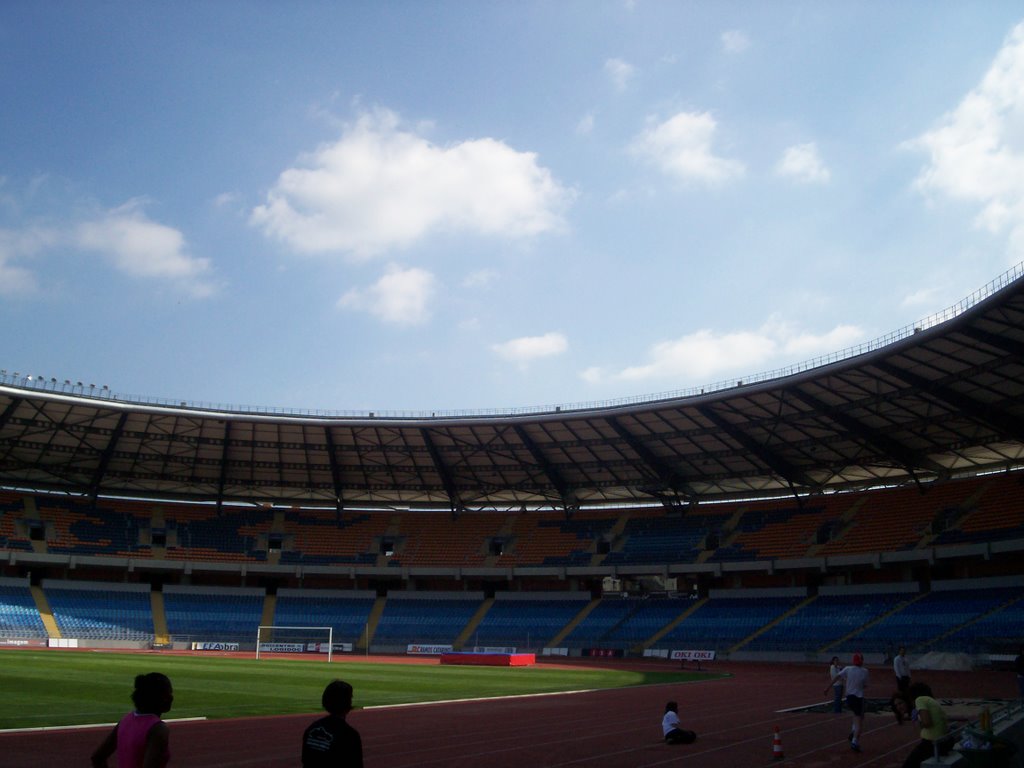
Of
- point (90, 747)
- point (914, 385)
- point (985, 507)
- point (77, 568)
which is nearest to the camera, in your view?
point (90, 747)

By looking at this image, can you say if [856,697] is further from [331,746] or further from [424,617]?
[424,617]

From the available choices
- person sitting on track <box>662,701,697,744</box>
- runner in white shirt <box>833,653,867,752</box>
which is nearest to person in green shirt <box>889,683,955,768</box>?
runner in white shirt <box>833,653,867,752</box>

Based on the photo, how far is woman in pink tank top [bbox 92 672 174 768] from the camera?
5711mm

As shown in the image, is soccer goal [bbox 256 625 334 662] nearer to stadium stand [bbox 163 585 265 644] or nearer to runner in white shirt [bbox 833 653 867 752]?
stadium stand [bbox 163 585 265 644]

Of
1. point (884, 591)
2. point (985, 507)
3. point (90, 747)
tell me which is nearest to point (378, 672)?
point (90, 747)

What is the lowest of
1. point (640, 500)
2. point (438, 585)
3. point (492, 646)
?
point (492, 646)

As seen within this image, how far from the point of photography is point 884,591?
5450 cm

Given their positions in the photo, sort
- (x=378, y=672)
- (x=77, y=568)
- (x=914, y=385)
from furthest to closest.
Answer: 1. (x=77, y=568)
2. (x=914, y=385)
3. (x=378, y=672)

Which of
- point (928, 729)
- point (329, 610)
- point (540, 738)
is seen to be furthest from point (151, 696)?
point (329, 610)

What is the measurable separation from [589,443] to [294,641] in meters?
24.5

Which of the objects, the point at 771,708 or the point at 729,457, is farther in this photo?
the point at 729,457

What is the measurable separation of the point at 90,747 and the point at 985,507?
165ft

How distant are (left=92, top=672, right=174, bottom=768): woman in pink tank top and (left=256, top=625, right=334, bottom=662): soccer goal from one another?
5390 cm

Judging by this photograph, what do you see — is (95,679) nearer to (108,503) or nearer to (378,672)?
(378,672)
